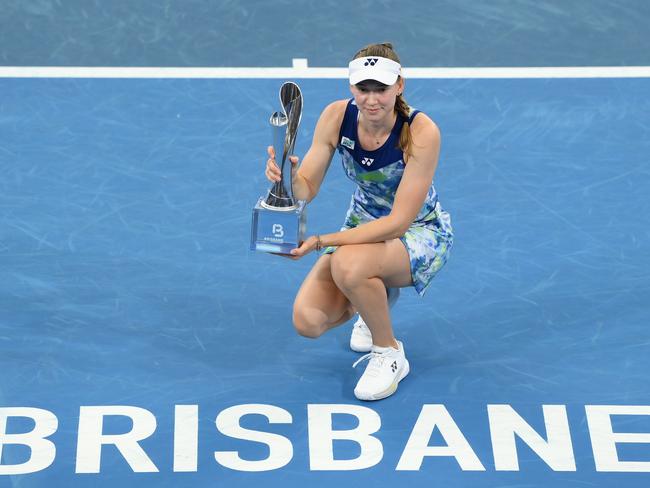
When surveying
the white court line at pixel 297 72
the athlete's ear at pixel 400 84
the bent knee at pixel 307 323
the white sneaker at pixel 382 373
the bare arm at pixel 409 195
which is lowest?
the white sneaker at pixel 382 373

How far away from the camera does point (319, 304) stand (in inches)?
267

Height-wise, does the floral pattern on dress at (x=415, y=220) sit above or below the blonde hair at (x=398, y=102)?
below

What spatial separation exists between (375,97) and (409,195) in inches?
19.3

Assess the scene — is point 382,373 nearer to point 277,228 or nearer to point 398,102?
point 277,228

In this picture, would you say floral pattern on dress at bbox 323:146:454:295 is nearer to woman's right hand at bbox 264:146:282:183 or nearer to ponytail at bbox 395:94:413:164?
ponytail at bbox 395:94:413:164

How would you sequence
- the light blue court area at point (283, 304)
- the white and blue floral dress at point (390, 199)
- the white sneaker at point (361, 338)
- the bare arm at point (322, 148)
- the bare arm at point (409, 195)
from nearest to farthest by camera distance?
the light blue court area at point (283, 304)
the bare arm at point (409, 195)
the white and blue floral dress at point (390, 199)
the bare arm at point (322, 148)
the white sneaker at point (361, 338)

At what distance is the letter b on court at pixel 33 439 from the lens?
628 centimetres

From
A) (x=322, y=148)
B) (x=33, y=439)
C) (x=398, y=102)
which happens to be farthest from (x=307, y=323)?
(x=33, y=439)

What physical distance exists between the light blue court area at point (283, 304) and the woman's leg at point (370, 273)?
17.9 inches

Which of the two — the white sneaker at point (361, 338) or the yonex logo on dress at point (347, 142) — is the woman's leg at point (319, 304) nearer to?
the white sneaker at point (361, 338)

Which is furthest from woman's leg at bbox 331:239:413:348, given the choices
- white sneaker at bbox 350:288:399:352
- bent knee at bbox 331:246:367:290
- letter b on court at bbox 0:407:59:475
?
letter b on court at bbox 0:407:59:475

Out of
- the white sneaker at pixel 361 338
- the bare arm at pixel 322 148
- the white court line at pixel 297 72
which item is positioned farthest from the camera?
the white court line at pixel 297 72

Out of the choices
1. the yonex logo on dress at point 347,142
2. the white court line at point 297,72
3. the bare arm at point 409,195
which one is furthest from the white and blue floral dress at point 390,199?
the white court line at point 297,72

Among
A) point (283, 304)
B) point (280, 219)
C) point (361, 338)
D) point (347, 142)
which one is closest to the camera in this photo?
point (280, 219)
